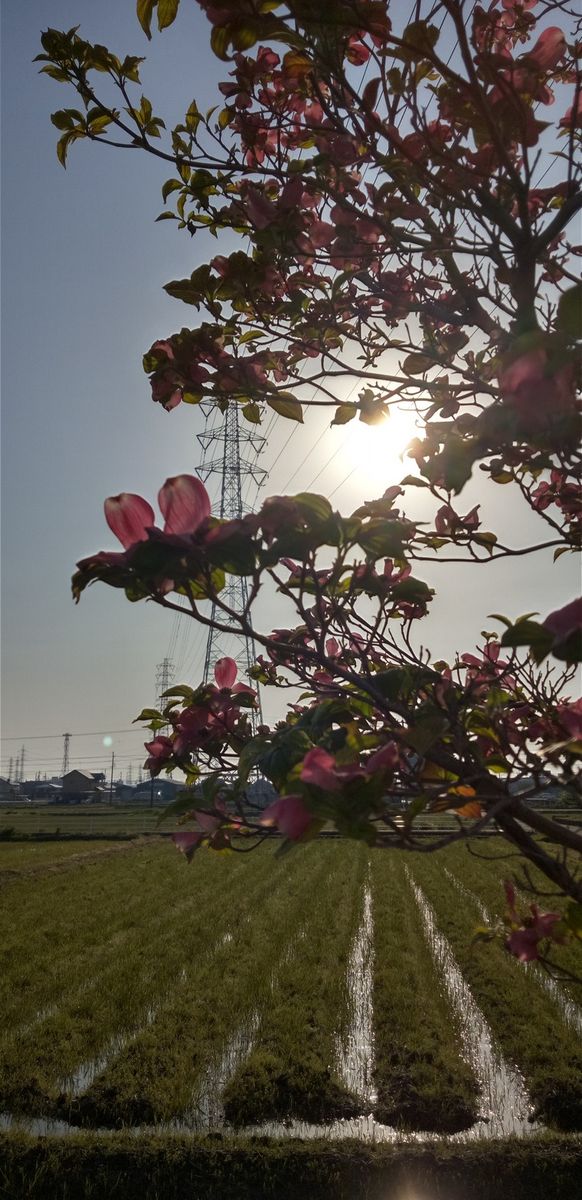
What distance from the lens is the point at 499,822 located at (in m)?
1.14

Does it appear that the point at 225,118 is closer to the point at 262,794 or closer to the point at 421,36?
the point at 421,36

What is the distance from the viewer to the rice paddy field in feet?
10.6

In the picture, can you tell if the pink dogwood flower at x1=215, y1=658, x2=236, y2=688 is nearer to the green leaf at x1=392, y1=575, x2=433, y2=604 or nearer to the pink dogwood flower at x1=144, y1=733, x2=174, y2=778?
the pink dogwood flower at x1=144, y1=733, x2=174, y2=778

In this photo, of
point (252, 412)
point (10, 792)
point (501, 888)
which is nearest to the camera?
point (252, 412)

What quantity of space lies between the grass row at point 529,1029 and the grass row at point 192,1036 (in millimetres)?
1623

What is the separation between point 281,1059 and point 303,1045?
27cm

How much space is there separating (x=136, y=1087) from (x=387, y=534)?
13.6ft

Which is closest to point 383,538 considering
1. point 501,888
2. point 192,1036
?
point 192,1036

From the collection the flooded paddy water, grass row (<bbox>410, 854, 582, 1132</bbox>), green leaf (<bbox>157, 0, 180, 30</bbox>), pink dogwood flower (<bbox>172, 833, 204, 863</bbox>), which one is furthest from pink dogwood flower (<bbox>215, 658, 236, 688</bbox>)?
the flooded paddy water

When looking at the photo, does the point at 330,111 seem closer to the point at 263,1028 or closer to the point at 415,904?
the point at 263,1028

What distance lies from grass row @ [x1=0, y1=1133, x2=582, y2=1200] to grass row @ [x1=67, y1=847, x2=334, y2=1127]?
0.41 m

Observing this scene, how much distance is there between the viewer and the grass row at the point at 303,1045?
3.95 meters

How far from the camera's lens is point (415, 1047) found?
15.0ft

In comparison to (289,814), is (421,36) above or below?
above
